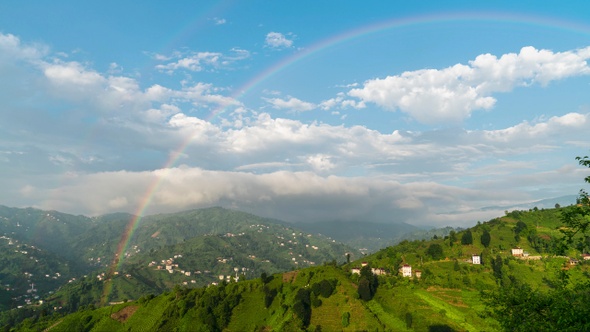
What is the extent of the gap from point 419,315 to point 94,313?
487 feet

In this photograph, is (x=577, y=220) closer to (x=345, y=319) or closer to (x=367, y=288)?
(x=345, y=319)

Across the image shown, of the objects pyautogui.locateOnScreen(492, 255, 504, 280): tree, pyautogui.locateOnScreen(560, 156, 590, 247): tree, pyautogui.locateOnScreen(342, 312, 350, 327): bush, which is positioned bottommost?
pyautogui.locateOnScreen(342, 312, 350, 327): bush

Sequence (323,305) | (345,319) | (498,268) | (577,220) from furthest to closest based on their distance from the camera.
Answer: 1. (498,268)
2. (323,305)
3. (345,319)
4. (577,220)

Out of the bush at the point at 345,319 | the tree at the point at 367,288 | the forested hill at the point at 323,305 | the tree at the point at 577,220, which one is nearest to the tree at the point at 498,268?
the forested hill at the point at 323,305

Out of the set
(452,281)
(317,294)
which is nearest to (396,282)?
(452,281)

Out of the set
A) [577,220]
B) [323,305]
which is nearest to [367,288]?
[323,305]

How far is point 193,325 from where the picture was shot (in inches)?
5645

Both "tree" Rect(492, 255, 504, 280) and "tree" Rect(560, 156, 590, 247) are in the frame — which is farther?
"tree" Rect(492, 255, 504, 280)

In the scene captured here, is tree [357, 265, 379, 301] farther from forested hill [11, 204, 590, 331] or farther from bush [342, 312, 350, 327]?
bush [342, 312, 350, 327]

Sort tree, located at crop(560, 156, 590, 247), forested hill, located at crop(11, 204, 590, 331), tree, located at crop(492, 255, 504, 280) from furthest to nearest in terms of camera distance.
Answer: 1. tree, located at crop(492, 255, 504, 280)
2. forested hill, located at crop(11, 204, 590, 331)
3. tree, located at crop(560, 156, 590, 247)

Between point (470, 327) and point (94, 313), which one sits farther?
point (94, 313)

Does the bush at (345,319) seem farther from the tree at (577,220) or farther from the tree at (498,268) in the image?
the tree at (577,220)

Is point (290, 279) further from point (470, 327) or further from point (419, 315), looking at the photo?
point (470, 327)

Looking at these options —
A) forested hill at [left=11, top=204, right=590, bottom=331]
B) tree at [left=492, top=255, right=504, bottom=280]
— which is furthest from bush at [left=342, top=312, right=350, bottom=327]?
tree at [left=492, top=255, right=504, bottom=280]
